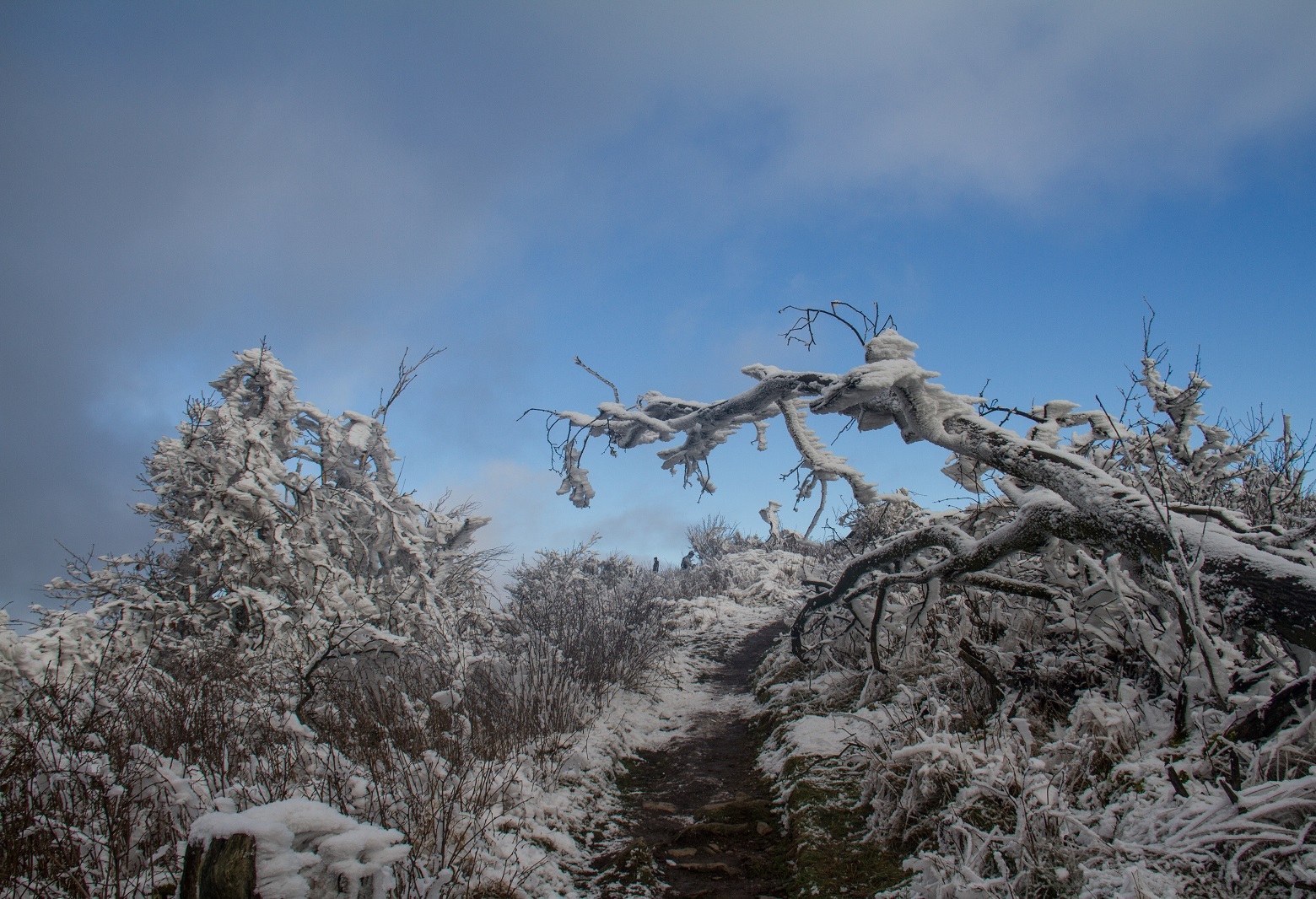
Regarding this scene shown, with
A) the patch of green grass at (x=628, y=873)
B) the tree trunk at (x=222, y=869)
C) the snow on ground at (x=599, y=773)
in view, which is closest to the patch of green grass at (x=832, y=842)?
the patch of green grass at (x=628, y=873)

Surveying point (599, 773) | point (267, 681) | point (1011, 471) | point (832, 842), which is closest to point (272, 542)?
point (267, 681)

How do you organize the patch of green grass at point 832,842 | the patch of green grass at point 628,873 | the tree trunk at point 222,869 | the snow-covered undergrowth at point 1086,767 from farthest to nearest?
the patch of green grass at point 628,873, the patch of green grass at point 832,842, the snow-covered undergrowth at point 1086,767, the tree trunk at point 222,869

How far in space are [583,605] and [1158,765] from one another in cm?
786

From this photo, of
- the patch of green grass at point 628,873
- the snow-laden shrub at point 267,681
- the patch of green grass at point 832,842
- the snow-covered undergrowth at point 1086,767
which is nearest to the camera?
the snow-covered undergrowth at point 1086,767

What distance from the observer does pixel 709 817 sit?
488 centimetres

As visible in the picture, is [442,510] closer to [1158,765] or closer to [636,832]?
[636,832]

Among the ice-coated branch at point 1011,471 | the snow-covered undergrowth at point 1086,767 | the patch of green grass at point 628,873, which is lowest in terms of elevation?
the patch of green grass at point 628,873

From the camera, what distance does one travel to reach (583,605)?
9.82 metres

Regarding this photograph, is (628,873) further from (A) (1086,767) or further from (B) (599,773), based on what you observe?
(A) (1086,767)

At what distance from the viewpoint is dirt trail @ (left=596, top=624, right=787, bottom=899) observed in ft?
12.7

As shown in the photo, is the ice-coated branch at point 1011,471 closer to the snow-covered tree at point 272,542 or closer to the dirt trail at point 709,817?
the dirt trail at point 709,817

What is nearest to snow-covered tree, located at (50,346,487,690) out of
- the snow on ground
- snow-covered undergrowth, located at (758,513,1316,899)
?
the snow on ground

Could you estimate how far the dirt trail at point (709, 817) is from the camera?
3867mm

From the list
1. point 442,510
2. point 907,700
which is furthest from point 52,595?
point 907,700
